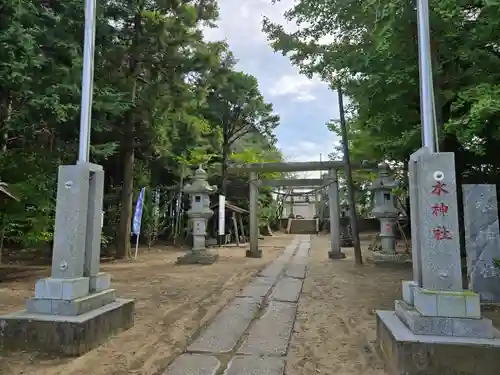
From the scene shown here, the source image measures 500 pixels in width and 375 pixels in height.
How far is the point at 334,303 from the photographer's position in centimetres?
579

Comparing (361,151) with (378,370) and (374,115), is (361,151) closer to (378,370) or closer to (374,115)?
(374,115)

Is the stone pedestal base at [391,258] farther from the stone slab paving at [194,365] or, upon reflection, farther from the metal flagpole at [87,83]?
the metal flagpole at [87,83]

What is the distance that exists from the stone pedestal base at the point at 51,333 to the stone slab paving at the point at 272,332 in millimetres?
1425

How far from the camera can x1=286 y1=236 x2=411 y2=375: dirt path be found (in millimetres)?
3344

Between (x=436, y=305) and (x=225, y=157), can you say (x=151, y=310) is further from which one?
(x=225, y=157)

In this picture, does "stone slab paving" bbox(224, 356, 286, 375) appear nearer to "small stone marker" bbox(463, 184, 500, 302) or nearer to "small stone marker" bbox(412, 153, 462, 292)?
"small stone marker" bbox(412, 153, 462, 292)

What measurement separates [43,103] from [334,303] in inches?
245

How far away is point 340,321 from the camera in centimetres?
477

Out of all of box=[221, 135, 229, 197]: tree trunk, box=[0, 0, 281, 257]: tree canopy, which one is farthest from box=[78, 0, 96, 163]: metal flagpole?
box=[221, 135, 229, 197]: tree trunk

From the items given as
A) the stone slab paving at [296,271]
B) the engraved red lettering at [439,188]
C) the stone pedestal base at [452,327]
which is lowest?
the stone slab paving at [296,271]

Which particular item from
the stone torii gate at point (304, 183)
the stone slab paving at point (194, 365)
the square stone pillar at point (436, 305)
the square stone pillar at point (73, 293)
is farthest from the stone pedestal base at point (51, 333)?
the stone torii gate at point (304, 183)

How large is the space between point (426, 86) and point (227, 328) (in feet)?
11.0

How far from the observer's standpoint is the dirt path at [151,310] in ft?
10.5

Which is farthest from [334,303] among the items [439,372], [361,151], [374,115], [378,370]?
[361,151]
